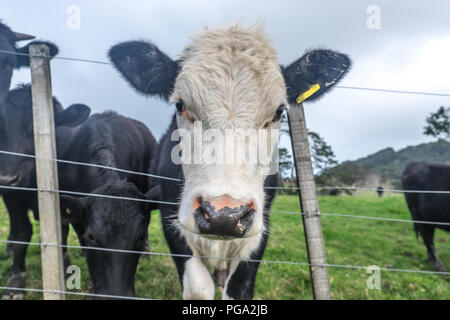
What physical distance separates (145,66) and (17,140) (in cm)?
215

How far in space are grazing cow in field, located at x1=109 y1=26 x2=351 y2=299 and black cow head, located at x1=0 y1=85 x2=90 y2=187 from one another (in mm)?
1652

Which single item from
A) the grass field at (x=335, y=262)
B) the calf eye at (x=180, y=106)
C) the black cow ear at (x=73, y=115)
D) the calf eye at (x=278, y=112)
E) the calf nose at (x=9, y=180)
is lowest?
the grass field at (x=335, y=262)

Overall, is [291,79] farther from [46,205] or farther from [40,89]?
[46,205]

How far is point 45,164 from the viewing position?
2430 mm

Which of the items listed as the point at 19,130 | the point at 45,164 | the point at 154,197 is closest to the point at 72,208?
the point at 154,197

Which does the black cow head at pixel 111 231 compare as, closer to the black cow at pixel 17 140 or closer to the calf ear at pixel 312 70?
the black cow at pixel 17 140

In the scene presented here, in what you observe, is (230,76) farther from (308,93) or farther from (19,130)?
(19,130)

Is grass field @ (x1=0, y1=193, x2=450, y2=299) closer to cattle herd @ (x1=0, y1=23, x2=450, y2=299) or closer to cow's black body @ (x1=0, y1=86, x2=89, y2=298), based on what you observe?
cow's black body @ (x1=0, y1=86, x2=89, y2=298)

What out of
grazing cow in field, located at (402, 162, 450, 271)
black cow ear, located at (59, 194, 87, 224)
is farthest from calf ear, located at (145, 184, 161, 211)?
grazing cow in field, located at (402, 162, 450, 271)

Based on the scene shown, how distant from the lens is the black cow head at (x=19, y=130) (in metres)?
3.64

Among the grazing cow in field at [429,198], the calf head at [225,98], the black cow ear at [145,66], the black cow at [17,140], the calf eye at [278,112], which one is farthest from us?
the grazing cow in field at [429,198]

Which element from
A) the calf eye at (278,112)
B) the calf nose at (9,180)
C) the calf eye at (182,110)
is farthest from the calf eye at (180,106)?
the calf nose at (9,180)

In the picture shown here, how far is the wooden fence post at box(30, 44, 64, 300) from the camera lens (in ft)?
7.90

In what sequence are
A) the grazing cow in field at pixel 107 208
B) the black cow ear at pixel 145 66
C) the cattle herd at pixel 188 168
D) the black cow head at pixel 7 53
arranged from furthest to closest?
the black cow head at pixel 7 53
the grazing cow in field at pixel 107 208
the black cow ear at pixel 145 66
the cattle herd at pixel 188 168
